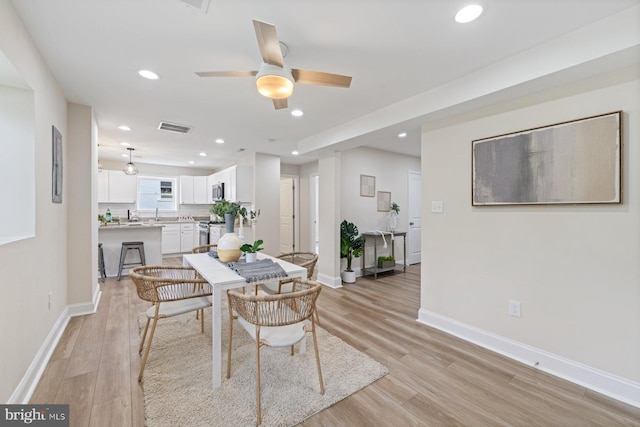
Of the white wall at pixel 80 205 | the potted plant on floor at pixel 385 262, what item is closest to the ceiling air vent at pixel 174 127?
the white wall at pixel 80 205

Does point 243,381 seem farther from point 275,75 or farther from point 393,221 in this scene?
point 393,221

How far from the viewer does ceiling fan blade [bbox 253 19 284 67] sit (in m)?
1.39

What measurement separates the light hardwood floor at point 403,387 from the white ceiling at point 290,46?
2282mm

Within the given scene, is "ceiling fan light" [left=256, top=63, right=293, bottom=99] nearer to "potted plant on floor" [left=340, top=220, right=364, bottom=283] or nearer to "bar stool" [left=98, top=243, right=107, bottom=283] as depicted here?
"potted plant on floor" [left=340, top=220, right=364, bottom=283]

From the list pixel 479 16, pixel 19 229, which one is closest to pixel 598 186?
pixel 479 16

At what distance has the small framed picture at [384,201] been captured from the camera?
5.43 m

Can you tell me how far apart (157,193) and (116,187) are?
945 millimetres

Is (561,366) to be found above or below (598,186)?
below

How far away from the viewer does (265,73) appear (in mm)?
1718

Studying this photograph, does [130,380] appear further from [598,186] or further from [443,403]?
[598,186]

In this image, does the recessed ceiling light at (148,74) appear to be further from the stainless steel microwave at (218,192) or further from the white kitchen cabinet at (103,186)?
the white kitchen cabinet at (103,186)

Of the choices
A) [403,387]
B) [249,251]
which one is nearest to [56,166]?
[249,251]

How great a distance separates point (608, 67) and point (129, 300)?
531cm

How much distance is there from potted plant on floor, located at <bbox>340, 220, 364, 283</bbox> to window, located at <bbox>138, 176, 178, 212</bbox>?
5.31m
